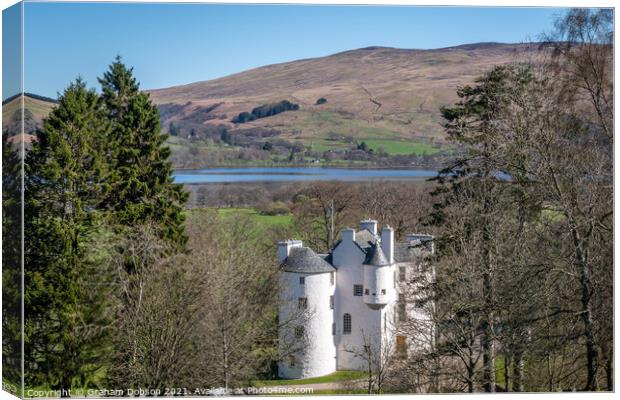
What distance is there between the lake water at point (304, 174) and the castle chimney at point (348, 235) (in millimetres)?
1173

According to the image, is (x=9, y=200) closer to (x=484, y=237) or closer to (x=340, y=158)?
(x=340, y=158)

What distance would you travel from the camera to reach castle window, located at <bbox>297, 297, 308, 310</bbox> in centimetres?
1728

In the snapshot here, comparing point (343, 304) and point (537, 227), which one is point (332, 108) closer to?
point (343, 304)

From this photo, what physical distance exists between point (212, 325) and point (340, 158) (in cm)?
382

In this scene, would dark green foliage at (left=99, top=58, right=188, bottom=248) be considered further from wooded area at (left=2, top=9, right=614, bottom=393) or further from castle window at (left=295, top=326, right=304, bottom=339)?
castle window at (left=295, top=326, right=304, bottom=339)

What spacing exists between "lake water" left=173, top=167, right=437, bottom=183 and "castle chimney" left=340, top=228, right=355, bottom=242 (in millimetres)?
1173

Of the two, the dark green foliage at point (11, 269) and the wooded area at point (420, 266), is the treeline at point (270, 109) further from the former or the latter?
the dark green foliage at point (11, 269)

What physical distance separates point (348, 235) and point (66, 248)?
5693 mm

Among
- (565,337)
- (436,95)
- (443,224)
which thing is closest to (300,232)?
(443,224)

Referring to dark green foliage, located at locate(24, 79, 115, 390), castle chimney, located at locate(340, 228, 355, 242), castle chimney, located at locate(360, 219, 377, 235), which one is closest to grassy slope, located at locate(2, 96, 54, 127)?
dark green foliage, located at locate(24, 79, 115, 390)

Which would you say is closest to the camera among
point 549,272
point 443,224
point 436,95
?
point 549,272

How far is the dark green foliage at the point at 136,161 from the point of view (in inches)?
634

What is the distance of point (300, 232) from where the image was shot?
19703 mm

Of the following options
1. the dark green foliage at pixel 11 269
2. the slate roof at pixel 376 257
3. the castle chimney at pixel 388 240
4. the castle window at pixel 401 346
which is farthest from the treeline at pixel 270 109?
the castle window at pixel 401 346
